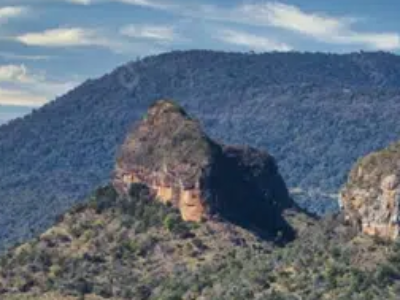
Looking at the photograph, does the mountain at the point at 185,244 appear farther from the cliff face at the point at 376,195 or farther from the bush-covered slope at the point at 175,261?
the cliff face at the point at 376,195

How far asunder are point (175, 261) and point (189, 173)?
990cm

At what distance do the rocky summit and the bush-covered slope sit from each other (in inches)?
65.0

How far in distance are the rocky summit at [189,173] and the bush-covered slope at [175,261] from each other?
5.42 feet

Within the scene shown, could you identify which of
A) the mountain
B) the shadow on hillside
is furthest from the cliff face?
the shadow on hillside

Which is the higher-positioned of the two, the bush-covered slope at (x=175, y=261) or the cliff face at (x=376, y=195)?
the cliff face at (x=376, y=195)

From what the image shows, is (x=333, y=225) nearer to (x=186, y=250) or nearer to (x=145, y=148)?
(x=186, y=250)

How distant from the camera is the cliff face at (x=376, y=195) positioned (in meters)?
110

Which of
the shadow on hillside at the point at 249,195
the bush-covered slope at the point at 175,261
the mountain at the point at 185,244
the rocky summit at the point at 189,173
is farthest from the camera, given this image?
the shadow on hillside at the point at 249,195

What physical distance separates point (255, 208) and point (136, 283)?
24427 millimetres

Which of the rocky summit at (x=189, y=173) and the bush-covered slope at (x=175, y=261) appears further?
the rocky summit at (x=189, y=173)

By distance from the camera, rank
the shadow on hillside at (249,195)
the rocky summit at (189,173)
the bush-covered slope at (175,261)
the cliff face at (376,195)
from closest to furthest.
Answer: the bush-covered slope at (175,261), the cliff face at (376,195), the rocky summit at (189,173), the shadow on hillside at (249,195)

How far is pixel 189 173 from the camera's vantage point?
132 metres

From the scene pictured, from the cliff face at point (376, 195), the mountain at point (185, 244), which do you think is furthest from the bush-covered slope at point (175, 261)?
the cliff face at point (376, 195)

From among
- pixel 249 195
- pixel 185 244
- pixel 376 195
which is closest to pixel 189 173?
pixel 185 244
